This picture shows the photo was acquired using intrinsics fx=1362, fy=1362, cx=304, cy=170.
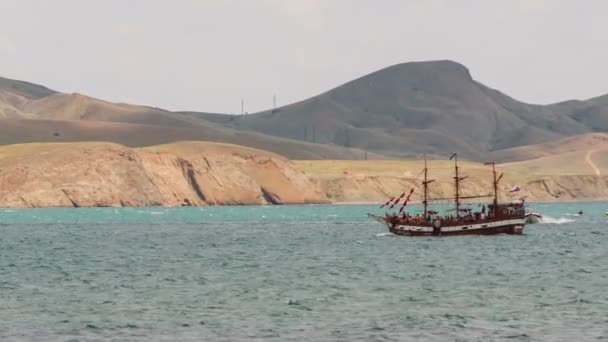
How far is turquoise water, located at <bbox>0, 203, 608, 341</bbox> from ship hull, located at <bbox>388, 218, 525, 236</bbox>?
2.84 metres

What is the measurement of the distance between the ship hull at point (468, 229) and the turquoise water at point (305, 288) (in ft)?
9.31

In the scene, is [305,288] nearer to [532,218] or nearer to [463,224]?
[463,224]

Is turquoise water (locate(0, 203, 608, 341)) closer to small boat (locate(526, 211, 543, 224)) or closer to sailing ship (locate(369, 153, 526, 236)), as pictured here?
sailing ship (locate(369, 153, 526, 236))

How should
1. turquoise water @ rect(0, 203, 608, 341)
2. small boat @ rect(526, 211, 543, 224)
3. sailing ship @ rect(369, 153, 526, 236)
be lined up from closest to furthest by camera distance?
Result: turquoise water @ rect(0, 203, 608, 341)
sailing ship @ rect(369, 153, 526, 236)
small boat @ rect(526, 211, 543, 224)

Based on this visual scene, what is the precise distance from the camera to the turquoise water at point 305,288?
61406 millimetres

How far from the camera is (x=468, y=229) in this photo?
14488cm

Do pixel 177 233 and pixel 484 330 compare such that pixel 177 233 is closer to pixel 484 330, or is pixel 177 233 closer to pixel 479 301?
pixel 479 301

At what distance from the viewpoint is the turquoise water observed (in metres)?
61.4

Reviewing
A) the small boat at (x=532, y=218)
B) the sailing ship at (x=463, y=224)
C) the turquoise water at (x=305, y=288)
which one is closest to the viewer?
the turquoise water at (x=305, y=288)

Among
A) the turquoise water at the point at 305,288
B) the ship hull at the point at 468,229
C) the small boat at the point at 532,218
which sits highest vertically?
the small boat at the point at 532,218

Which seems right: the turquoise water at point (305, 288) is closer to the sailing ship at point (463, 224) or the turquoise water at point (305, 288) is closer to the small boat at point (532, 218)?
the sailing ship at point (463, 224)

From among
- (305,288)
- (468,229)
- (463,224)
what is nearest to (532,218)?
(468,229)

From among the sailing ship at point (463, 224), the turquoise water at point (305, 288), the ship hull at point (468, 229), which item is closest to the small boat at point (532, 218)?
the sailing ship at point (463, 224)

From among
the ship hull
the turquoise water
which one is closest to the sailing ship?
the ship hull
